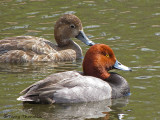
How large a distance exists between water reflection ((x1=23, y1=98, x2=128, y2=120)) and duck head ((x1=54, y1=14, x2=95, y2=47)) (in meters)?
4.73

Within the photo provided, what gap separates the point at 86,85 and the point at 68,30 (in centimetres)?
497

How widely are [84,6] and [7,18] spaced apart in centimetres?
301

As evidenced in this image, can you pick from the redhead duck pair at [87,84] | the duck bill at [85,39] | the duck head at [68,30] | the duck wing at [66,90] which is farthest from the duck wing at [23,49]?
the duck wing at [66,90]

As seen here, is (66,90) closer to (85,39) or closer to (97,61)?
(97,61)

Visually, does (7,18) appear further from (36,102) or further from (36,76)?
(36,102)

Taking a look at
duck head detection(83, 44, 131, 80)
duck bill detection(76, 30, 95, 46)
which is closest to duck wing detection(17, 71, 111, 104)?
duck head detection(83, 44, 131, 80)

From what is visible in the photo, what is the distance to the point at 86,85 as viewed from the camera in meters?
9.65

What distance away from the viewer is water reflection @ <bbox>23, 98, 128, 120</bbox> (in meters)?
8.91

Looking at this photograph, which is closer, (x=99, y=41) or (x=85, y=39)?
(x=85, y=39)

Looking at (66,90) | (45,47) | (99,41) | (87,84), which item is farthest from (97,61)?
(99,41)

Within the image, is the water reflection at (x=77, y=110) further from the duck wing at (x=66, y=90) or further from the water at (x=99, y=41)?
the duck wing at (x=66, y=90)

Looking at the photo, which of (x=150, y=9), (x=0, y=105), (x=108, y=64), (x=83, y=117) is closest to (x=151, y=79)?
(x=108, y=64)

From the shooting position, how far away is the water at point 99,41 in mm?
9148

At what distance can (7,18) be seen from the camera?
17.4m
